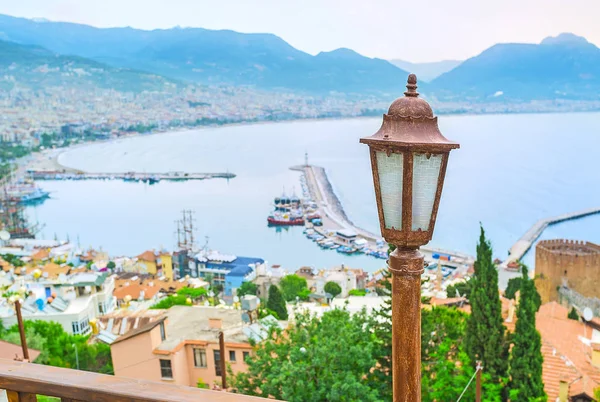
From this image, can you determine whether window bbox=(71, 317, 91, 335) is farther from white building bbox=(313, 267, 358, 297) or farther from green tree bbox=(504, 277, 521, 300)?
green tree bbox=(504, 277, 521, 300)

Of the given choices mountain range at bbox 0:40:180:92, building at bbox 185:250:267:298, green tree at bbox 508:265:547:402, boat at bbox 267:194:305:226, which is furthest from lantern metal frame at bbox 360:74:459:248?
mountain range at bbox 0:40:180:92

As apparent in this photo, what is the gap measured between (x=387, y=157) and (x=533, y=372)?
232 inches

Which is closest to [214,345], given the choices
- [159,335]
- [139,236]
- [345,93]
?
[159,335]

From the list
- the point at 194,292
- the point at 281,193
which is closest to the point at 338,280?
the point at 194,292

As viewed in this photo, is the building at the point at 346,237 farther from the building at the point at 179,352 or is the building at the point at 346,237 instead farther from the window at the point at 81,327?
the building at the point at 179,352

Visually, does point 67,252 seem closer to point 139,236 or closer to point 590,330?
point 139,236

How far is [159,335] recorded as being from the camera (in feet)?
26.7

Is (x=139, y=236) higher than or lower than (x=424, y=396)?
lower

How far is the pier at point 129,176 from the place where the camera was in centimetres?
6191

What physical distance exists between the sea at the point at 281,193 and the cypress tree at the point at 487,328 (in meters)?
4.92

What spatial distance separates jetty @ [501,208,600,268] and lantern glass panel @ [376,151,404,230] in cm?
2653

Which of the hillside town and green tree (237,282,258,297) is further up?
the hillside town

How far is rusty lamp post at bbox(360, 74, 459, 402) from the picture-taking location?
48.6 inches

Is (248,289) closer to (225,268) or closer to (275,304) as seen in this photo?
(225,268)
